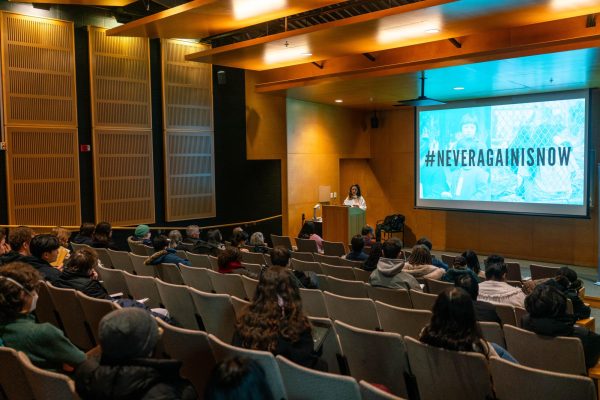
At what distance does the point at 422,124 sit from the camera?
1207 centimetres

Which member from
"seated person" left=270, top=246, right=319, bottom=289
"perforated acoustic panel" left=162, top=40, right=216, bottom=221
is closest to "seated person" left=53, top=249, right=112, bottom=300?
"seated person" left=270, top=246, right=319, bottom=289

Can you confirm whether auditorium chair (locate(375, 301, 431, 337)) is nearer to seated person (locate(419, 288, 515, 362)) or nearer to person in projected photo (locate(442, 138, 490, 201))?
seated person (locate(419, 288, 515, 362))

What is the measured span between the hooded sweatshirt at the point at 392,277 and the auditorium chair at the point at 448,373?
2.00 meters

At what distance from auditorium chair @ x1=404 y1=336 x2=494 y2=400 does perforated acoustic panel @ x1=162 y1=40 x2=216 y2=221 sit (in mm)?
8947

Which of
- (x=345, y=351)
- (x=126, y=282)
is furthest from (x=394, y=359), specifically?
(x=126, y=282)

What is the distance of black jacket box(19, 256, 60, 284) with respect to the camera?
14.6ft

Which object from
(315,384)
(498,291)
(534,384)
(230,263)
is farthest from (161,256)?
(534,384)

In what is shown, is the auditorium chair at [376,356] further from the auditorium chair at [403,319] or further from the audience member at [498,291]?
the audience member at [498,291]

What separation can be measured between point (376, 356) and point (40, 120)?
841 cm

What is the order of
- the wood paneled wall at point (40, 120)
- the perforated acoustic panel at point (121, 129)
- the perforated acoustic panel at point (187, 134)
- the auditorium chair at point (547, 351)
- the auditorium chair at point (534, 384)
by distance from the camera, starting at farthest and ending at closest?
the perforated acoustic panel at point (187, 134) < the perforated acoustic panel at point (121, 129) < the wood paneled wall at point (40, 120) < the auditorium chair at point (547, 351) < the auditorium chair at point (534, 384)

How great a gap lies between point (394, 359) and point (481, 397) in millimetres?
Result: 485

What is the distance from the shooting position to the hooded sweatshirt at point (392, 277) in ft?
15.9

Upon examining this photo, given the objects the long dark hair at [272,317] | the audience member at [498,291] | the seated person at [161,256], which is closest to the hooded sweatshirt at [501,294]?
the audience member at [498,291]

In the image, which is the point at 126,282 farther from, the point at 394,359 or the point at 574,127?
the point at 574,127
